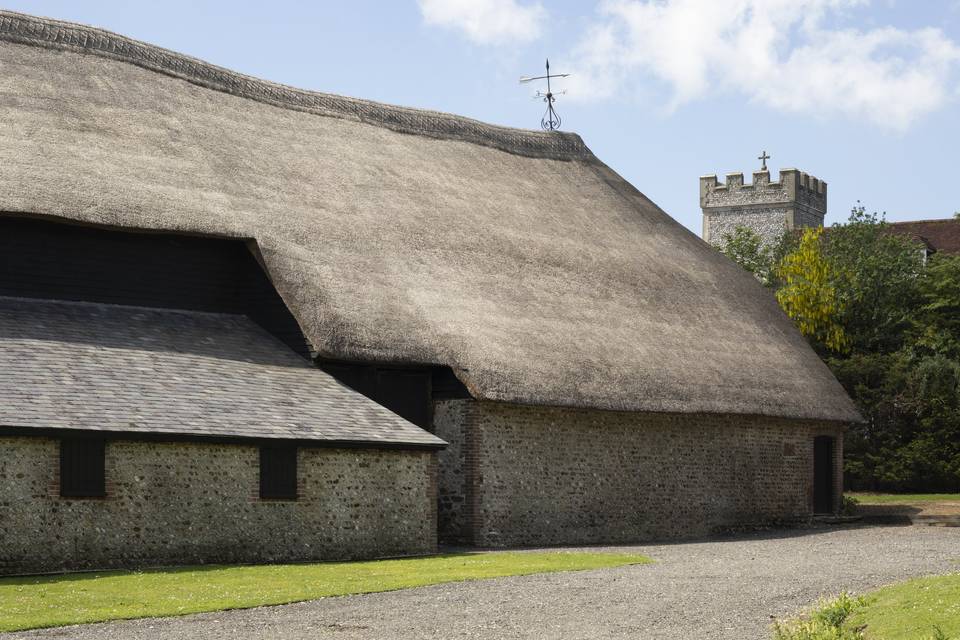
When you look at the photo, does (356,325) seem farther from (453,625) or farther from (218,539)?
(453,625)

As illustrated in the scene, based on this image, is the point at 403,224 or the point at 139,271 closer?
the point at 139,271

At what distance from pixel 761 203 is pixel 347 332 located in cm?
4661

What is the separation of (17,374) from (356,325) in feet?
19.9

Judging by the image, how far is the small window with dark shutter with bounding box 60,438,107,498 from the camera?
18109mm

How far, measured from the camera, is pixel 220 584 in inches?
655

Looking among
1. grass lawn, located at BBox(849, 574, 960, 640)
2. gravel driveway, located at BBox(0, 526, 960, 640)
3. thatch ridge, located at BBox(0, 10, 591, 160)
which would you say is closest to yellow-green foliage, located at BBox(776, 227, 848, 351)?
thatch ridge, located at BBox(0, 10, 591, 160)

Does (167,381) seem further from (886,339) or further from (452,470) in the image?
(886,339)

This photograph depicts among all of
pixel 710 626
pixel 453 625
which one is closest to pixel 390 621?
pixel 453 625

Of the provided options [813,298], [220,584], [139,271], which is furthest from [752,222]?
[220,584]

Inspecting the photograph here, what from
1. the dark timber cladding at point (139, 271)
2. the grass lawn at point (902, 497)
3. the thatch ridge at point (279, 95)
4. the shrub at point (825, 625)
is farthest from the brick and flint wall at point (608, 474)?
the shrub at point (825, 625)

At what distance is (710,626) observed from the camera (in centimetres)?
1323

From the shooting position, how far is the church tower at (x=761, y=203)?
65.5m

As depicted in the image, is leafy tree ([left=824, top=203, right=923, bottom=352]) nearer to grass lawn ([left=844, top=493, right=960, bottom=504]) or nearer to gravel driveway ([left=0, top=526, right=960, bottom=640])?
grass lawn ([left=844, top=493, right=960, bottom=504])

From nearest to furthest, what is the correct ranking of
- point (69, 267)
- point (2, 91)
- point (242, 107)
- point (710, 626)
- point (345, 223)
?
point (710, 626), point (69, 267), point (2, 91), point (345, 223), point (242, 107)
